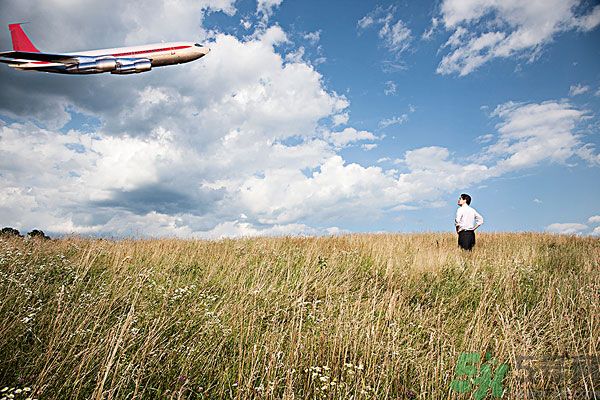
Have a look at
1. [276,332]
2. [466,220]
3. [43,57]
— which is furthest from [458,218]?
[43,57]

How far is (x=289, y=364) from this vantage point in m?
3.38

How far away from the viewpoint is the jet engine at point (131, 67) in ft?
35.3

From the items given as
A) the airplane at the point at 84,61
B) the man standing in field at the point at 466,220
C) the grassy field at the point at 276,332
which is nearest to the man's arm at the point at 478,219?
the man standing in field at the point at 466,220

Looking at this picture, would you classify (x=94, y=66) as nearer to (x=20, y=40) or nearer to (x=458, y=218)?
(x=458, y=218)

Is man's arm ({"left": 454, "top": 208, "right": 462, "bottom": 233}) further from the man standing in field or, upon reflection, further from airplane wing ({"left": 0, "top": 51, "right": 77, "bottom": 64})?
airplane wing ({"left": 0, "top": 51, "right": 77, "bottom": 64})

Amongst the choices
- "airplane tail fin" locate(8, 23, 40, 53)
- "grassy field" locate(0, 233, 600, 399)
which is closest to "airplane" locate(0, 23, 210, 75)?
"grassy field" locate(0, 233, 600, 399)

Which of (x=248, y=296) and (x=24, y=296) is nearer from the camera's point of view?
(x=24, y=296)

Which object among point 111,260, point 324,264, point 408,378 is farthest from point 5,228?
point 408,378

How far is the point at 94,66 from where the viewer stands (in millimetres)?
10664

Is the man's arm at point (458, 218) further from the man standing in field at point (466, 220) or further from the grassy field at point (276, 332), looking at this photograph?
the grassy field at point (276, 332)

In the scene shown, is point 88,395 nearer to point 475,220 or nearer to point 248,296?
point 248,296

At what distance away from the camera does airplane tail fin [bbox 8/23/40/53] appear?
62.7 ft

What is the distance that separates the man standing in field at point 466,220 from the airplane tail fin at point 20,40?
863 inches

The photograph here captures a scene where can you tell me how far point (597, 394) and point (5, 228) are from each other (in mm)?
16760
